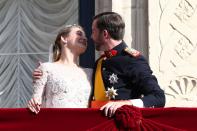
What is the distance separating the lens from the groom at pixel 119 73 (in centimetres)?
400

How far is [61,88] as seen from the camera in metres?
4.29

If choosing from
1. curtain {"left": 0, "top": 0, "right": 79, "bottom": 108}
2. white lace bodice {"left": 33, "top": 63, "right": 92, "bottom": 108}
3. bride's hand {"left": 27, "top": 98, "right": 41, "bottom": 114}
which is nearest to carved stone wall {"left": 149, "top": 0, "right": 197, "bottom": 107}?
curtain {"left": 0, "top": 0, "right": 79, "bottom": 108}

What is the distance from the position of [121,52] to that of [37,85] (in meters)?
0.54

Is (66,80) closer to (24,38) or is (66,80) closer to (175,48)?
(175,48)

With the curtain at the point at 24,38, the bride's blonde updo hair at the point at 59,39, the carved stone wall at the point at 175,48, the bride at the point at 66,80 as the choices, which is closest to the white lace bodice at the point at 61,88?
the bride at the point at 66,80

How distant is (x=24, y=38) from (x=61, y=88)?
10.3ft

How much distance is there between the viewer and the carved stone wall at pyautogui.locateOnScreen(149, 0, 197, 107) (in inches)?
229

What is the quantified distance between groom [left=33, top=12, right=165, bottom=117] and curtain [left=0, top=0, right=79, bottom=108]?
2.90 meters

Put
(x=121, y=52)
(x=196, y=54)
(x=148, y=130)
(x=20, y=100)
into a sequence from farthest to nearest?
(x=20, y=100) < (x=196, y=54) < (x=121, y=52) < (x=148, y=130)

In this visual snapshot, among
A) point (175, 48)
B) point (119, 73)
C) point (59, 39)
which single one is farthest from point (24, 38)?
point (119, 73)

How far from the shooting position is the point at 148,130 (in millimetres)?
3887

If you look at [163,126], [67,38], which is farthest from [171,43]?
[163,126]

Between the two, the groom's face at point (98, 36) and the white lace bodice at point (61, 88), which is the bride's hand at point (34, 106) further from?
the groom's face at point (98, 36)

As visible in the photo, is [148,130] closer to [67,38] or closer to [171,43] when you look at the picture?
[67,38]
